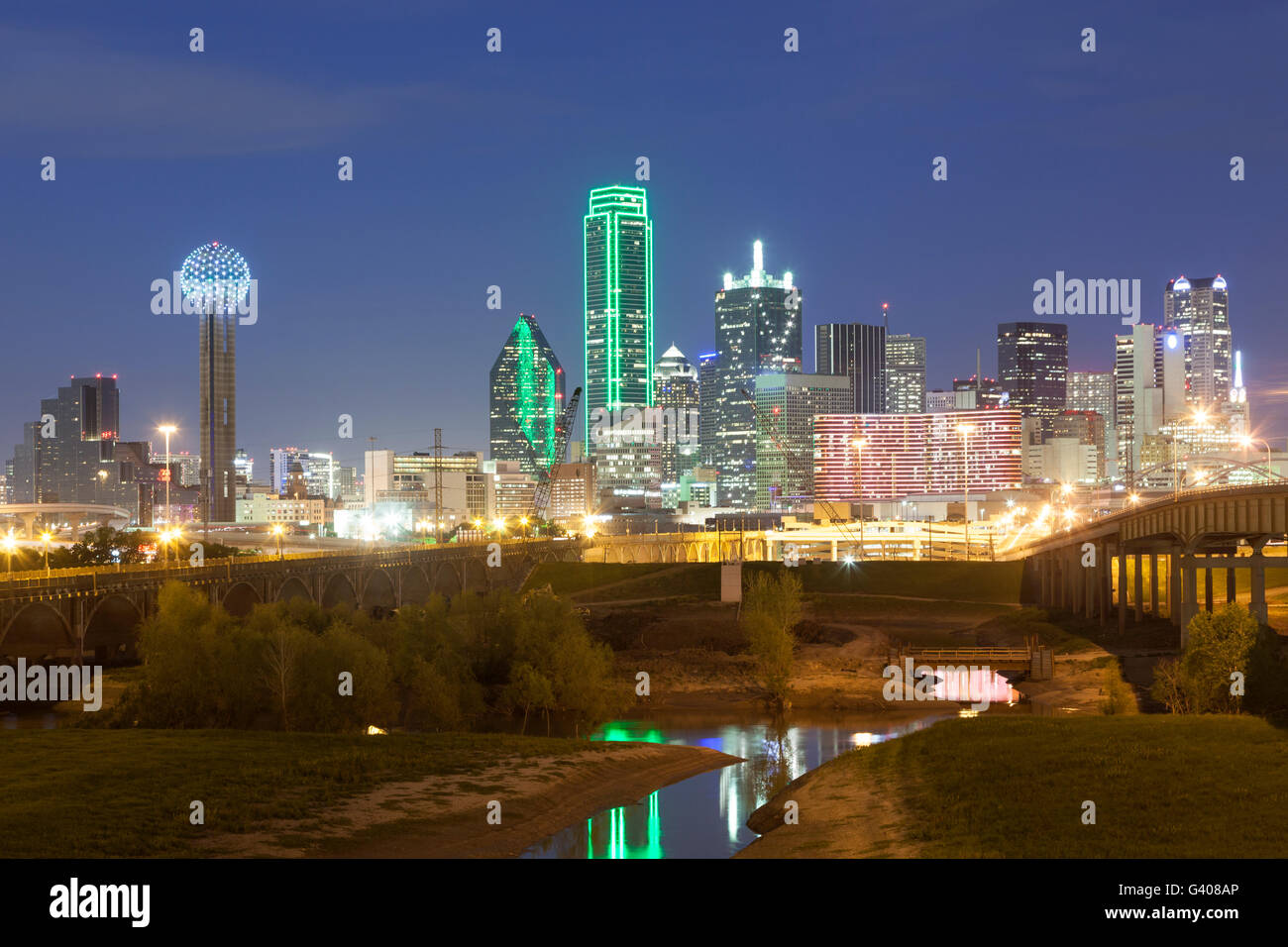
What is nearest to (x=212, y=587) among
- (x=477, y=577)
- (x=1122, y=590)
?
(x=477, y=577)

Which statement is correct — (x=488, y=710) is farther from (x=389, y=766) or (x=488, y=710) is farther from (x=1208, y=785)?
(x=1208, y=785)

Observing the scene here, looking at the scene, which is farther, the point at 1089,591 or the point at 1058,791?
the point at 1089,591

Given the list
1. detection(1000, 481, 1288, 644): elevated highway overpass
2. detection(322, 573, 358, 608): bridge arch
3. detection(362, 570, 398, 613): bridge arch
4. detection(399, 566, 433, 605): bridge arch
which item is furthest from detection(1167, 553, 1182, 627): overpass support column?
detection(399, 566, 433, 605): bridge arch

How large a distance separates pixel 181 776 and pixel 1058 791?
3087 centimetres

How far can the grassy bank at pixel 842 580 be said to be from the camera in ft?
460

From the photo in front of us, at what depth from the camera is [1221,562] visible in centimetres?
9050

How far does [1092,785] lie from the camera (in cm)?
4712

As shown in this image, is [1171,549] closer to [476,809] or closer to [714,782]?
[714,782]

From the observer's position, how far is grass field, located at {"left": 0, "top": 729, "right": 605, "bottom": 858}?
42812 mm

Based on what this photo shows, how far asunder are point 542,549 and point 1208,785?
147 m

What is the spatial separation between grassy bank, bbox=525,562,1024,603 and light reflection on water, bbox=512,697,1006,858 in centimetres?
5829

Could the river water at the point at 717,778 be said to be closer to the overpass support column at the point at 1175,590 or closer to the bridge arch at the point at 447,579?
the overpass support column at the point at 1175,590
